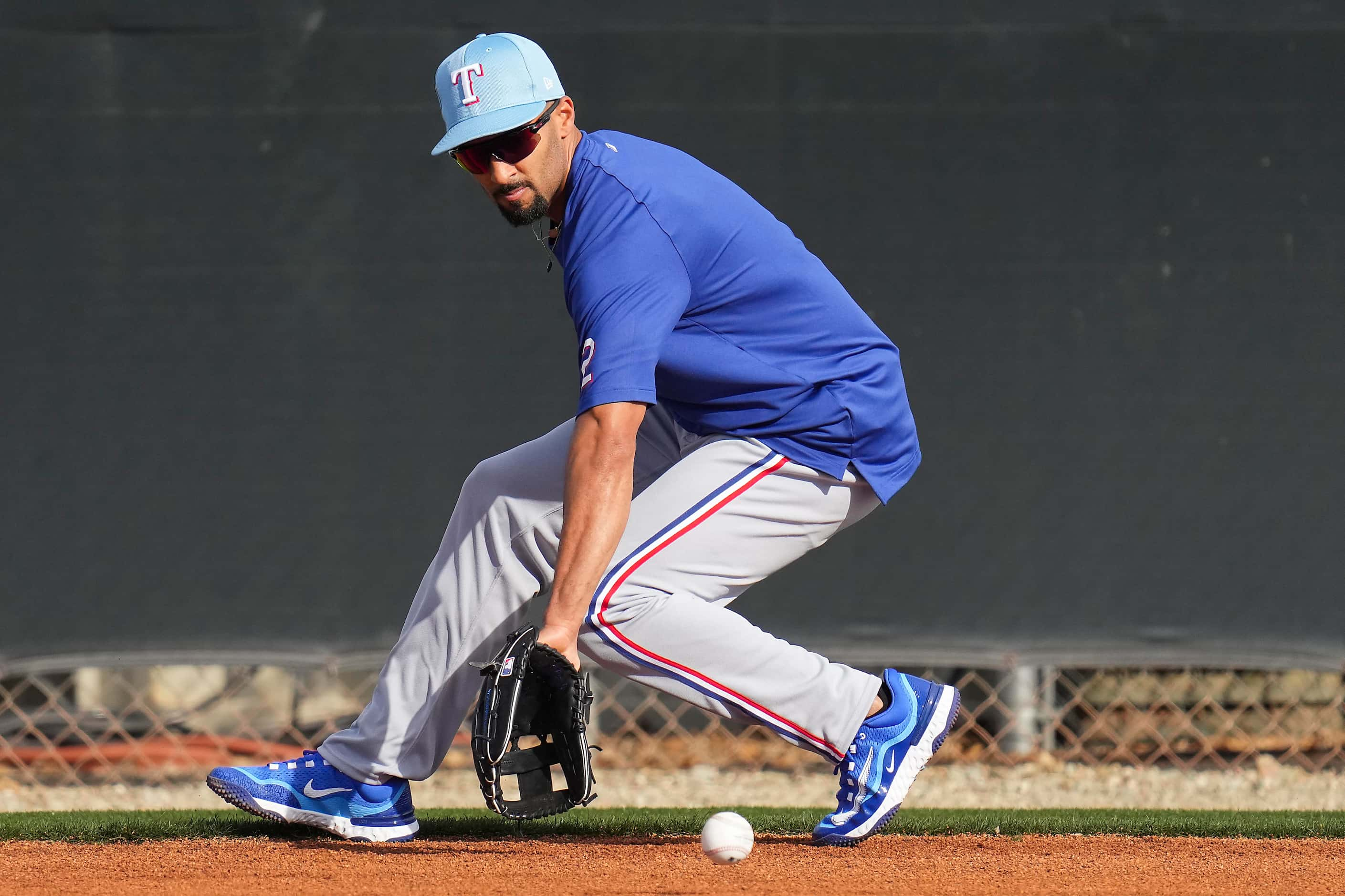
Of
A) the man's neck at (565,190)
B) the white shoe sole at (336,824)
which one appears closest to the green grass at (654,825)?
the white shoe sole at (336,824)

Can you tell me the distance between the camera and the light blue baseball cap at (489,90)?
269 cm

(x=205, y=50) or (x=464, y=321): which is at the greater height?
Result: (x=205, y=50)

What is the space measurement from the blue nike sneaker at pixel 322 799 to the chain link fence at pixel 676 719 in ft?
4.62

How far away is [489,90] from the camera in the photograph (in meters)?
2.69

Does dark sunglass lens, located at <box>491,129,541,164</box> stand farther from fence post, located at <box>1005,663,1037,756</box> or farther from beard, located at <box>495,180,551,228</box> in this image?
fence post, located at <box>1005,663,1037,756</box>

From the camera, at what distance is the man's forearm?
2557 mm

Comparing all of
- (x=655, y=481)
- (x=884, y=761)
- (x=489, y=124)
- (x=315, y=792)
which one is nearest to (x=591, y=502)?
(x=655, y=481)

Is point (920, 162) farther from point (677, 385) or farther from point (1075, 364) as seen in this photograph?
point (677, 385)

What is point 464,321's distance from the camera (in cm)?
456

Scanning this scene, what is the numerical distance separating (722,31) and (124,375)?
2196 millimetres

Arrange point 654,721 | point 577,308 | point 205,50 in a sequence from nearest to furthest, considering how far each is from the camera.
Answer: point 577,308
point 205,50
point 654,721

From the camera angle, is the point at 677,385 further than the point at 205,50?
No

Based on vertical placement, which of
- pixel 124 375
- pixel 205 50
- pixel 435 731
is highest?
pixel 205 50

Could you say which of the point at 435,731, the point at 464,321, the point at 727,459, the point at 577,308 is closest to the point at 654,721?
the point at 464,321
